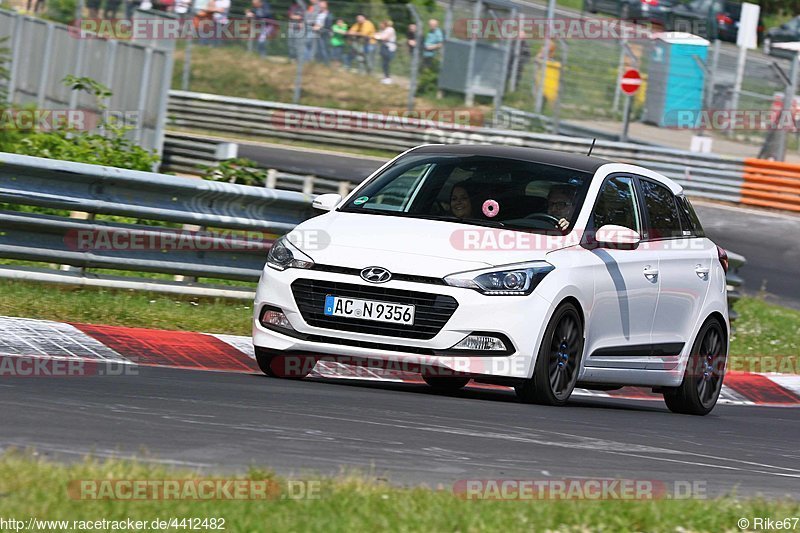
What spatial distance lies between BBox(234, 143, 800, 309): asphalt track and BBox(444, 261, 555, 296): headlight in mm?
10938

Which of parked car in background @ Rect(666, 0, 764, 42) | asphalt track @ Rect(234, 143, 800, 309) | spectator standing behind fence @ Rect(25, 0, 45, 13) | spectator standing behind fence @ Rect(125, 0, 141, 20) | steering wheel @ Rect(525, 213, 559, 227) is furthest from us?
parked car in background @ Rect(666, 0, 764, 42)

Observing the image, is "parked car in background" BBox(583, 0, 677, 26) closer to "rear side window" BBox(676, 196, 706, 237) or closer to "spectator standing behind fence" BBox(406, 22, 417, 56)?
"spectator standing behind fence" BBox(406, 22, 417, 56)

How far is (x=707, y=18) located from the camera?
4509 cm

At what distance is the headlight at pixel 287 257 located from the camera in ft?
28.3

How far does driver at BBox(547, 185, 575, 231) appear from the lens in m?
9.20

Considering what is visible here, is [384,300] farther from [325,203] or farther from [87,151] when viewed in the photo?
[87,151]

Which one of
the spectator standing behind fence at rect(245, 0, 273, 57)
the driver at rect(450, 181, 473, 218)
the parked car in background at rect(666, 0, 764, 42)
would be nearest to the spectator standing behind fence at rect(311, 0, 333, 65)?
the spectator standing behind fence at rect(245, 0, 273, 57)

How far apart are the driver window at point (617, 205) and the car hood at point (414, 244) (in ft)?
1.86

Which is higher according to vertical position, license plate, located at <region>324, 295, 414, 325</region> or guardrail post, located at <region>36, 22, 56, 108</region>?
guardrail post, located at <region>36, 22, 56, 108</region>

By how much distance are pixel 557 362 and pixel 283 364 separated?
1.68m

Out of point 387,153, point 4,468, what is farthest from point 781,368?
point 387,153

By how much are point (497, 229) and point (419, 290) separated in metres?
0.82

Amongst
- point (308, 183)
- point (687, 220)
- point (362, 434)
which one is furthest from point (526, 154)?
point (308, 183)

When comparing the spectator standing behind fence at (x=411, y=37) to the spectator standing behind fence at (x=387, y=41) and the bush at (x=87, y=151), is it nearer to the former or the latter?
the spectator standing behind fence at (x=387, y=41)
